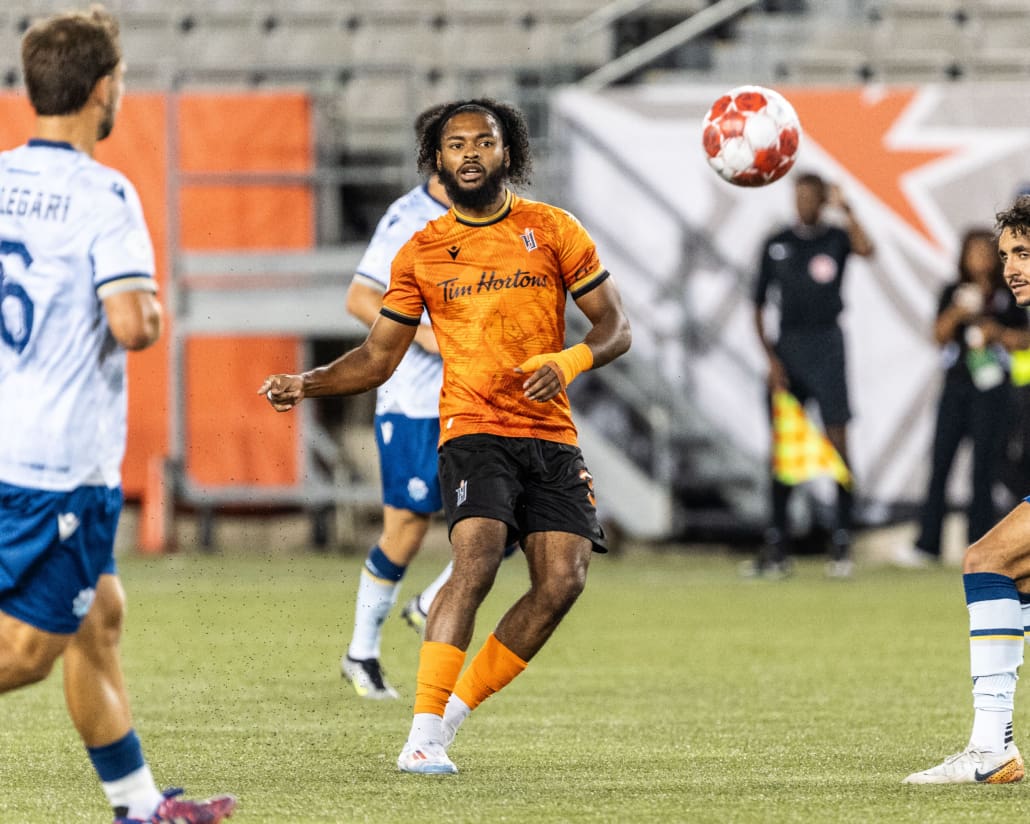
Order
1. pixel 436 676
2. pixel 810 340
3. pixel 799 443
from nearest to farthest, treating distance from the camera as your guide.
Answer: pixel 436 676
pixel 810 340
pixel 799 443

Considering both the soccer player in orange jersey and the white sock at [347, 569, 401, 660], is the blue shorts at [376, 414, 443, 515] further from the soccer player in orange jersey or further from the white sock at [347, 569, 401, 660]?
the soccer player in orange jersey

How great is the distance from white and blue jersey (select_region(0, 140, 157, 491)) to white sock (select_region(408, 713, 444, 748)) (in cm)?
171

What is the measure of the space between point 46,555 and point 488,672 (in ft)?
6.52

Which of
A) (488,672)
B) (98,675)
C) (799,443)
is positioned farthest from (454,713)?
(799,443)

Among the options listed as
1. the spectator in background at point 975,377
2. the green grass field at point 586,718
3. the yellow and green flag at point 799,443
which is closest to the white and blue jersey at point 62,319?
the green grass field at point 586,718

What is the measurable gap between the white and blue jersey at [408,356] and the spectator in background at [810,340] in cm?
610

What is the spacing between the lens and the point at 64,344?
4.33m

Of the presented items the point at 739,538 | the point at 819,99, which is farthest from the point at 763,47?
the point at 739,538

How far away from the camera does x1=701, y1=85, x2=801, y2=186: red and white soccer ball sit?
25.6 ft

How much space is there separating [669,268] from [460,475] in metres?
10.3

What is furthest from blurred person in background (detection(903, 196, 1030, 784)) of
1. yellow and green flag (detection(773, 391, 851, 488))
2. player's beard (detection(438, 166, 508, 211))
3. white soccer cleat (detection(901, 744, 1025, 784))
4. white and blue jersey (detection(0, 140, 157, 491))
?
yellow and green flag (detection(773, 391, 851, 488))

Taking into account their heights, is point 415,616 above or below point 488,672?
below

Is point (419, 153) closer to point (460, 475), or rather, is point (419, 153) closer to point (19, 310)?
point (460, 475)

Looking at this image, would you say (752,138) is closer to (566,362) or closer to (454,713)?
(566,362)
